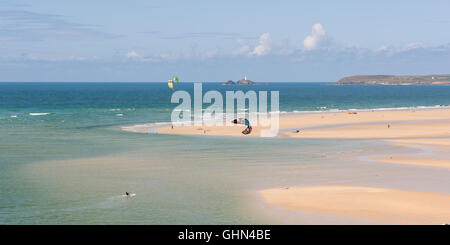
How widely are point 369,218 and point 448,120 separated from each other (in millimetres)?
48437

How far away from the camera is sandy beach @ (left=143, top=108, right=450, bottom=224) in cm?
2083

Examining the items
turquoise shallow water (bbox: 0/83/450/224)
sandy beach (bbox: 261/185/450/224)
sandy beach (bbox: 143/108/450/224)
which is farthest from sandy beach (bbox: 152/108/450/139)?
sandy beach (bbox: 261/185/450/224)

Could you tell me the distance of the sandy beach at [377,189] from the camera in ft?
68.3

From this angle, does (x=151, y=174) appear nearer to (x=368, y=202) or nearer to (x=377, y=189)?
(x=377, y=189)

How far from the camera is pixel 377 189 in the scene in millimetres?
24984

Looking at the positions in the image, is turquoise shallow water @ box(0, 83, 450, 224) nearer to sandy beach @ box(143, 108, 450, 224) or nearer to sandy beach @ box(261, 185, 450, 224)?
sandy beach @ box(261, 185, 450, 224)

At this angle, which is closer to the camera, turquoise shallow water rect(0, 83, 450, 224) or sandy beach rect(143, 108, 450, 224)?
sandy beach rect(143, 108, 450, 224)

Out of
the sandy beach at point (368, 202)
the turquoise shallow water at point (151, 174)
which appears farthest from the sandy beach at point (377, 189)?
the turquoise shallow water at point (151, 174)

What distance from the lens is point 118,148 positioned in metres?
41.0

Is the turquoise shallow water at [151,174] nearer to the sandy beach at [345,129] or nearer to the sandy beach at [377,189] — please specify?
the sandy beach at [377,189]
